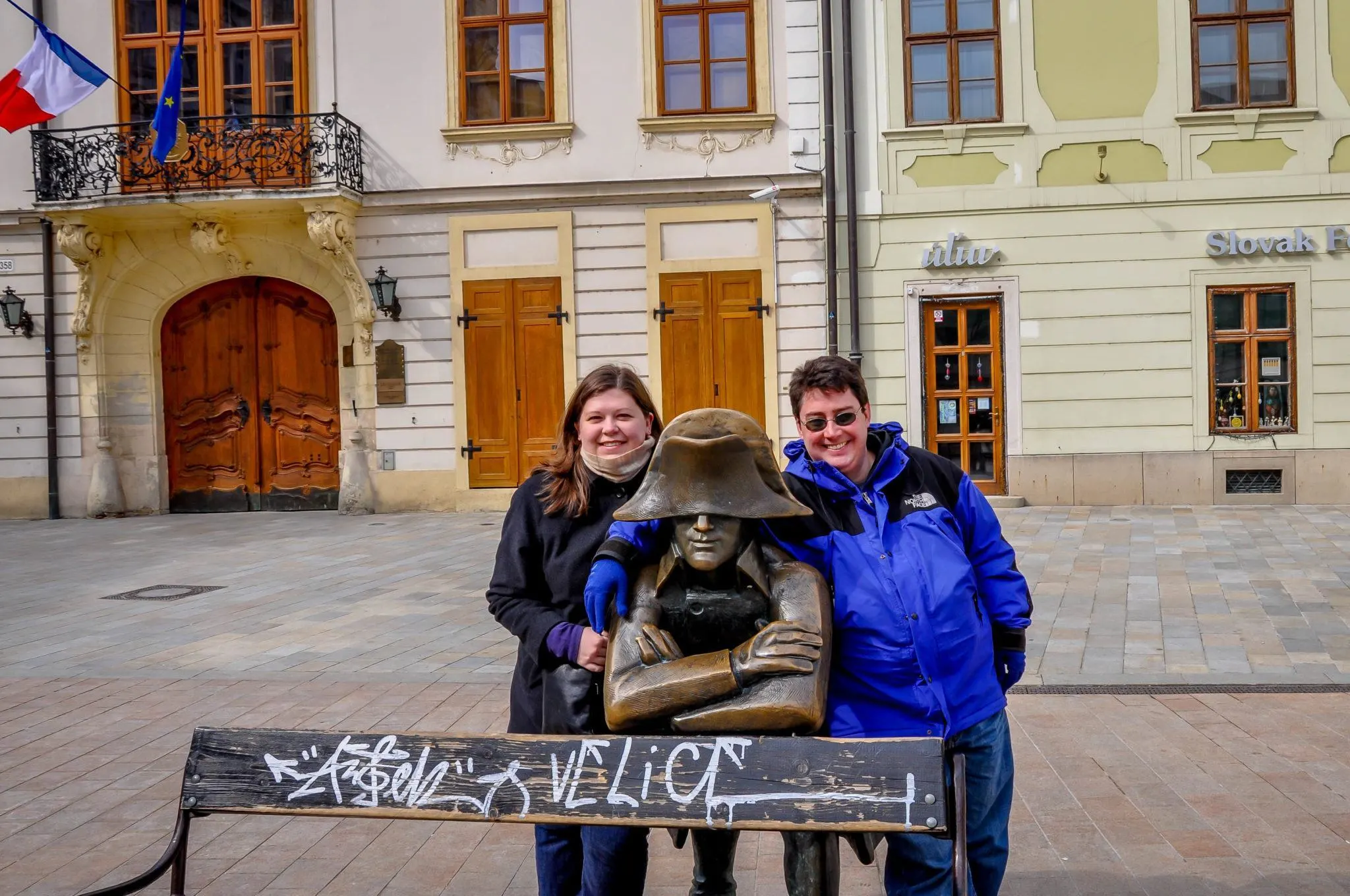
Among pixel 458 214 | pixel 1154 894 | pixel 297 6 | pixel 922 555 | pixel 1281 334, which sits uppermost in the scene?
pixel 297 6

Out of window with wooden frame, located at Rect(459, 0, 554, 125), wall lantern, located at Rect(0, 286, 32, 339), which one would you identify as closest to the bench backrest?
window with wooden frame, located at Rect(459, 0, 554, 125)

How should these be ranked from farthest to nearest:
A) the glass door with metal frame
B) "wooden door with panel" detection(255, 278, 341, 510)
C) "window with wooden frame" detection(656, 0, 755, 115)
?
"wooden door with panel" detection(255, 278, 341, 510) → "window with wooden frame" detection(656, 0, 755, 115) → the glass door with metal frame

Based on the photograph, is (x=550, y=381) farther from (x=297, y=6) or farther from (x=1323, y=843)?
(x=1323, y=843)

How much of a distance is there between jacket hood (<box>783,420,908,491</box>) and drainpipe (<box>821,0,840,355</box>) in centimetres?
1248

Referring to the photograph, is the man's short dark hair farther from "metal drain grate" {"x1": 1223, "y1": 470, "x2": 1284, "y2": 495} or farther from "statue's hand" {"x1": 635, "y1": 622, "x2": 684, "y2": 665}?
"metal drain grate" {"x1": 1223, "y1": 470, "x2": 1284, "y2": 495}

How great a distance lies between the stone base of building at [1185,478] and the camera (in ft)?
49.1

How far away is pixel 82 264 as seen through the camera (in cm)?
1655

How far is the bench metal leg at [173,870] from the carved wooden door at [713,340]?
13.3 m

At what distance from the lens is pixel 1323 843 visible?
404 centimetres

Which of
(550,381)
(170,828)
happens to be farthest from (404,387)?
(170,828)

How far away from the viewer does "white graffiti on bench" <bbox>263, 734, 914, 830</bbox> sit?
236cm

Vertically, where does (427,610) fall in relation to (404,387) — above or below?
below

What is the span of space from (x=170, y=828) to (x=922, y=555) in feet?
10.0

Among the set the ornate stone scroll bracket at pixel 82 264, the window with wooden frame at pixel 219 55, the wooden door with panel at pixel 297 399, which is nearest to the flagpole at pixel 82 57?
the window with wooden frame at pixel 219 55
